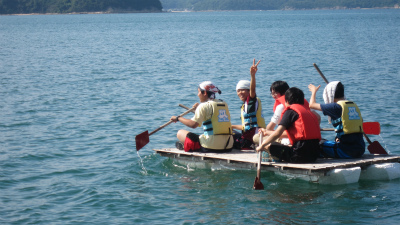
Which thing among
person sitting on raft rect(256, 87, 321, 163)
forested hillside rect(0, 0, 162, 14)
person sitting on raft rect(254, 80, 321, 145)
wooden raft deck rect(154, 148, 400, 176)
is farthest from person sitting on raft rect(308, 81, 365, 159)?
forested hillside rect(0, 0, 162, 14)

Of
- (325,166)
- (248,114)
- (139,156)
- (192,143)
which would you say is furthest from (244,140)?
(139,156)

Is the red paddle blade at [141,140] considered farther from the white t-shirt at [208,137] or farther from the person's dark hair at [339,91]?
the person's dark hair at [339,91]

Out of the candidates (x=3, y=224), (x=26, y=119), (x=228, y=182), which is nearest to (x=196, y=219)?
(x=228, y=182)

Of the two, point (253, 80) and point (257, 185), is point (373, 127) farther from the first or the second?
Result: point (257, 185)

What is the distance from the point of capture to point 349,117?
10.2 m

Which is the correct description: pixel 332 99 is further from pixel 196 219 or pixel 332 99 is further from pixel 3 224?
pixel 3 224

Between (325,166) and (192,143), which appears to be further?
(192,143)

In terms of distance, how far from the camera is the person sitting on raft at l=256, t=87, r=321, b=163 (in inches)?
384

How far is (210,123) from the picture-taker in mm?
11234

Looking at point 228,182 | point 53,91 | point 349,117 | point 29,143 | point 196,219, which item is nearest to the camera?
point 196,219

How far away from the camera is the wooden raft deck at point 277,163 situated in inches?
→ 390

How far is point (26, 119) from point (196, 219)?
1073 cm

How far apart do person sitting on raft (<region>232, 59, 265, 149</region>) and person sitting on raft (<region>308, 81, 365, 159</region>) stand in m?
1.38

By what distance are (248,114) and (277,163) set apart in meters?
1.52
